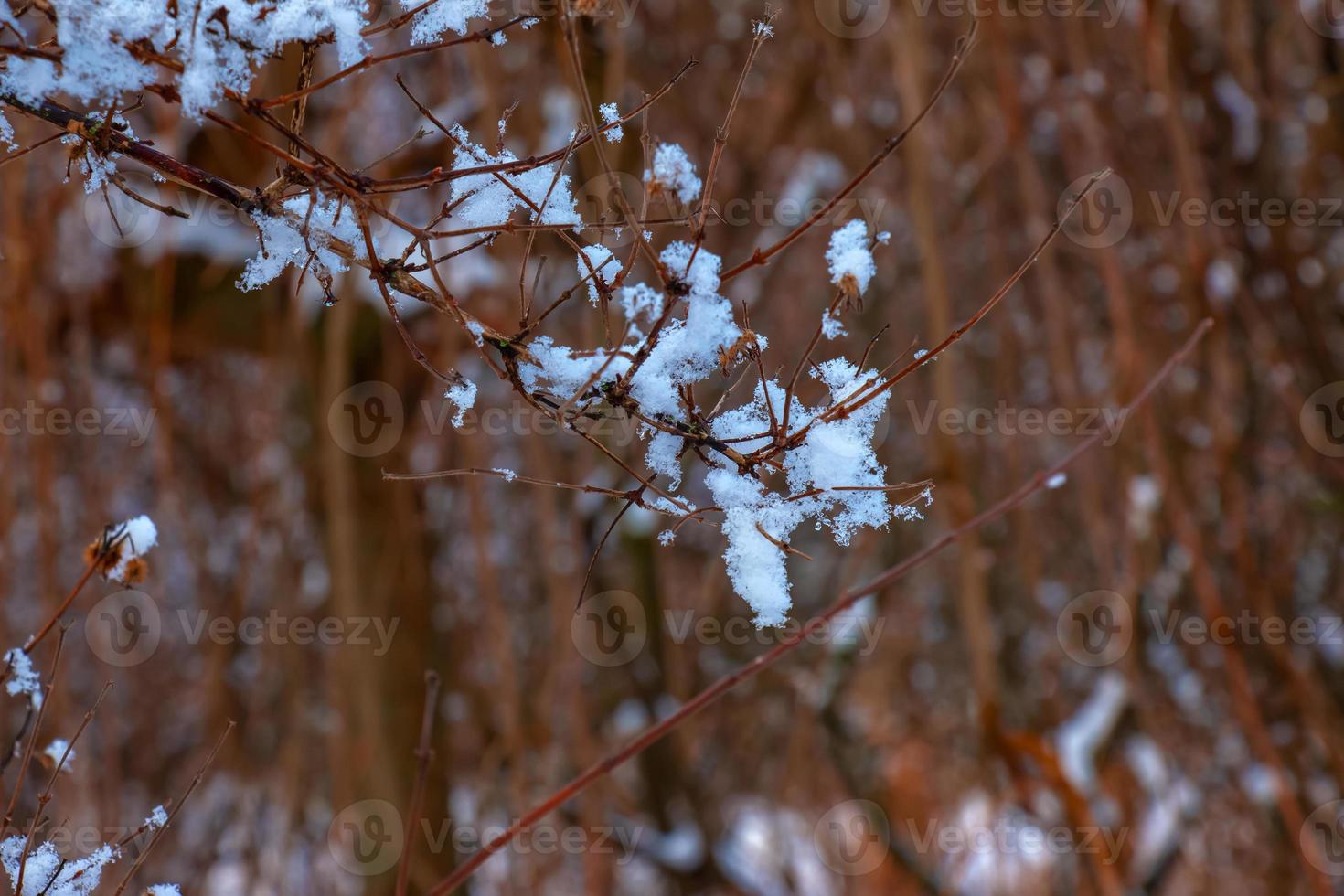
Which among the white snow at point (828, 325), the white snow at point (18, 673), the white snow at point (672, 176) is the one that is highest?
the white snow at point (672, 176)

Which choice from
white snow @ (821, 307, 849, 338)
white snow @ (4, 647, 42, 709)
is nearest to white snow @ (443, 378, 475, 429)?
white snow @ (821, 307, 849, 338)

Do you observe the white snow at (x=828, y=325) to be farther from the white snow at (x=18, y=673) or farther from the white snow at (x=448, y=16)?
the white snow at (x=18, y=673)

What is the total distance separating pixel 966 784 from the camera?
285 centimetres

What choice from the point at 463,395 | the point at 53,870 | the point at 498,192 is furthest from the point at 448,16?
the point at 53,870

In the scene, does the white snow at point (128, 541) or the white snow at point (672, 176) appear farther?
the white snow at point (128, 541)

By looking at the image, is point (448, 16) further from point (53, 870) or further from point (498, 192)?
point (53, 870)

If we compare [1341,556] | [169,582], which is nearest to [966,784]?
[1341,556]

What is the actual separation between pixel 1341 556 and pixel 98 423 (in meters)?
2.46

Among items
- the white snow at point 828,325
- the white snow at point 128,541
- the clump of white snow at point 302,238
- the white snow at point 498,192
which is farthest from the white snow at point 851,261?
the white snow at point 128,541

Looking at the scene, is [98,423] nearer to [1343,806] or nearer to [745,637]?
[745,637]

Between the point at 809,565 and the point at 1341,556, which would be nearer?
the point at 1341,556

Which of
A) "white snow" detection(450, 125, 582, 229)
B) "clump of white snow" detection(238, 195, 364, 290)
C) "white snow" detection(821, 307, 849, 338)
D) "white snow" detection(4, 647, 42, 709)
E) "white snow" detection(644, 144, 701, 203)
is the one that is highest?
"white snow" detection(450, 125, 582, 229)

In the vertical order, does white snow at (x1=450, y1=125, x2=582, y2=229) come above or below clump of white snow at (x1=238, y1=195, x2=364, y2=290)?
above

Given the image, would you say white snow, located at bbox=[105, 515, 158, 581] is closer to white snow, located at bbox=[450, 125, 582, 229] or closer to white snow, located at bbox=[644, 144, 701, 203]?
white snow, located at bbox=[450, 125, 582, 229]
